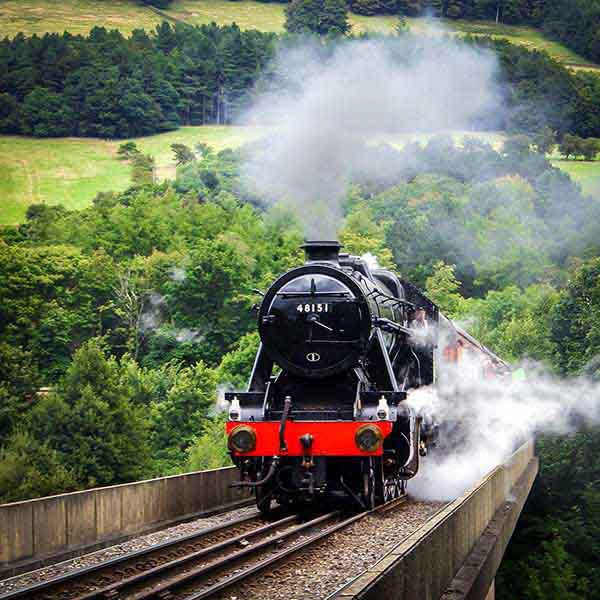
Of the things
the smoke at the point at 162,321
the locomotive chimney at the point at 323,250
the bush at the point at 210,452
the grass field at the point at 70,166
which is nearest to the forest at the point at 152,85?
the grass field at the point at 70,166

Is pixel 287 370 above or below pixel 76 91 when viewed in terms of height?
below

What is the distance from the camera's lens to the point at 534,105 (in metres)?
84.1

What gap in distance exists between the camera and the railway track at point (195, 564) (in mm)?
9703

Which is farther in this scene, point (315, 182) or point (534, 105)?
point (534, 105)

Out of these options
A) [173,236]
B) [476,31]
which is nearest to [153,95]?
[173,236]

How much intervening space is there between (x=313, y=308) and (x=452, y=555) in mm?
4906

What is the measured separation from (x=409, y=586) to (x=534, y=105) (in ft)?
261

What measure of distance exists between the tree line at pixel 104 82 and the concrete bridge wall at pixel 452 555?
261 feet

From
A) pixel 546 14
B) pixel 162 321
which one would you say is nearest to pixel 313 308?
pixel 162 321

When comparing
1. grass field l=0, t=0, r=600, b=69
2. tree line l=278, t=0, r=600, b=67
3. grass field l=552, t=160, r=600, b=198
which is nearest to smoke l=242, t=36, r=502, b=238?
tree line l=278, t=0, r=600, b=67

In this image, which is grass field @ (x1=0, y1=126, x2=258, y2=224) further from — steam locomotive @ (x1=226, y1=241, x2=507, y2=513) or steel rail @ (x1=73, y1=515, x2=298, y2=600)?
steel rail @ (x1=73, y1=515, x2=298, y2=600)

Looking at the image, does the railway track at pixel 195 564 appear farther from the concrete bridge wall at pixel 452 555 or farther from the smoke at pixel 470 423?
the smoke at pixel 470 423

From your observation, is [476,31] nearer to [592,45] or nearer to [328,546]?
[592,45]

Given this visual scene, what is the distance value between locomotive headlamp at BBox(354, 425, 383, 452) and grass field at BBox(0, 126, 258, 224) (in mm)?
70455
